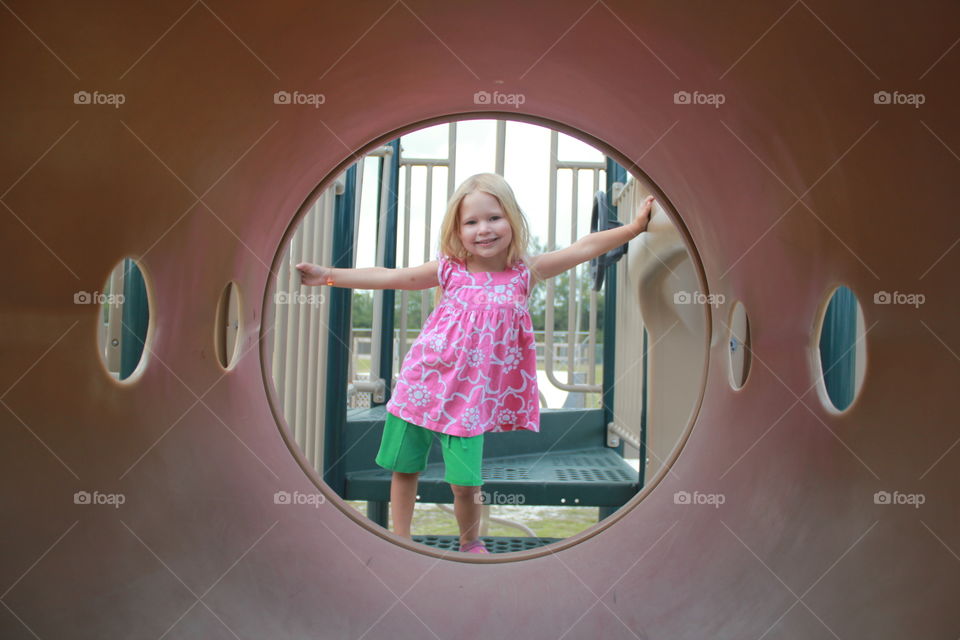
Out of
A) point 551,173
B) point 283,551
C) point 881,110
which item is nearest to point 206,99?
point 283,551

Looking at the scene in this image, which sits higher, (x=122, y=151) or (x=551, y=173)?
(x=551, y=173)

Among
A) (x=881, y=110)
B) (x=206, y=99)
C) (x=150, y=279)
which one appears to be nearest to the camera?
(x=881, y=110)

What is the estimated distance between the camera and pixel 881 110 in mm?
903

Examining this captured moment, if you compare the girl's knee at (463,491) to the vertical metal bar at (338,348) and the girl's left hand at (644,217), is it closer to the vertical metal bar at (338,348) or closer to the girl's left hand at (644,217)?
the vertical metal bar at (338,348)

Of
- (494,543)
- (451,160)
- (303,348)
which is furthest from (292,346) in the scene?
(451,160)

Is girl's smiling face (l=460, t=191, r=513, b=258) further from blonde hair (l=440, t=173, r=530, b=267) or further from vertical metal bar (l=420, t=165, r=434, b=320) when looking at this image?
vertical metal bar (l=420, t=165, r=434, b=320)

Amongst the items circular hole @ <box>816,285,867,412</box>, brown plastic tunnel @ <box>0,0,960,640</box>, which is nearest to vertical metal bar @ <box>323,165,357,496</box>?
brown plastic tunnel @ <box>0,0,960,640</box>

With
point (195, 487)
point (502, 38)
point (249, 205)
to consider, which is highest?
point (502, 38)

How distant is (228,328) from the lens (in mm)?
1480

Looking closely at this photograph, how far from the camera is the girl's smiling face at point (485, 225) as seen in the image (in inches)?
74.0

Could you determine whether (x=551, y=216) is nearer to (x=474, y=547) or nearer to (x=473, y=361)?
(x=473, y=361)

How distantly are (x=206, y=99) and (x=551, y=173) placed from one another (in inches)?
72.9

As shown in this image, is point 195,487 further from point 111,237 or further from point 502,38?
point 502,38

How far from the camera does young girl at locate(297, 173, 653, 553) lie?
1807mm
